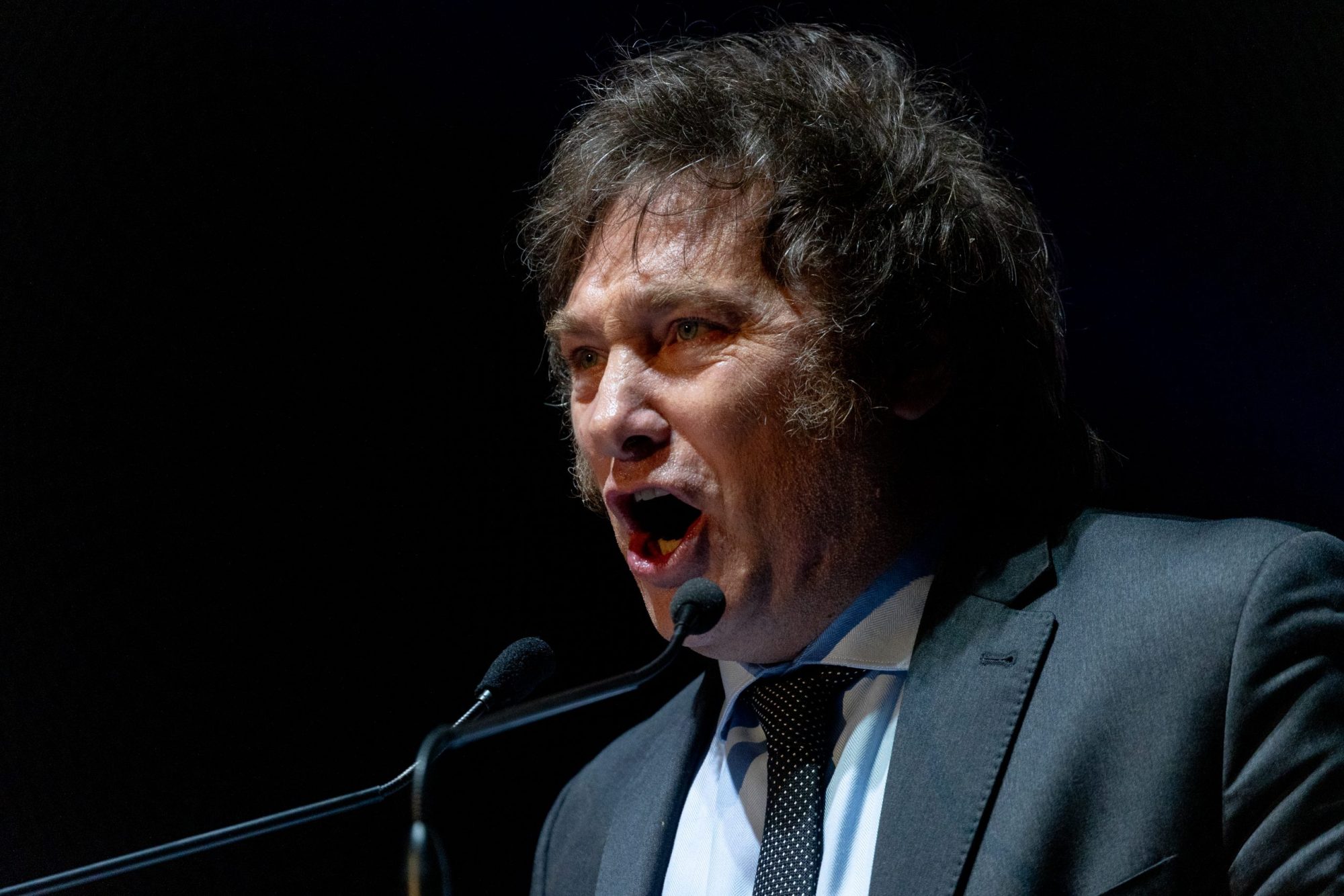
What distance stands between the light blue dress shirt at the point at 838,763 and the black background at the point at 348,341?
0.73 m

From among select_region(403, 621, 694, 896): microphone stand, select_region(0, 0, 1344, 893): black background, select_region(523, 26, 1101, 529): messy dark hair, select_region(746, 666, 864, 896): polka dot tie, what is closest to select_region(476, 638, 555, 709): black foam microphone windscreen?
select_region(403, 621, 694, 896): microphone stand

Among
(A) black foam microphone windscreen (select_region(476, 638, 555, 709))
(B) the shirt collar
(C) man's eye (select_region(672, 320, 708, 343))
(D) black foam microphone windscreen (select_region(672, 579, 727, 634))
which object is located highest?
(C) man's eye (select_region(672, 320, 708, 343))

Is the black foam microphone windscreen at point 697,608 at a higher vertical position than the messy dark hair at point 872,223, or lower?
lower

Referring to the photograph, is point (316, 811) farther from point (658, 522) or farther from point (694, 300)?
point (694, 300)

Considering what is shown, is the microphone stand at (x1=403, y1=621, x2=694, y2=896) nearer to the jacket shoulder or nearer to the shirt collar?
the shirt collar

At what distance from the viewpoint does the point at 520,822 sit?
2.70m

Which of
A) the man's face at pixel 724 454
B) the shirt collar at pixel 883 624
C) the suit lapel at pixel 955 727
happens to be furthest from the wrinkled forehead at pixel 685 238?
the suit lapel at pixel 955 727

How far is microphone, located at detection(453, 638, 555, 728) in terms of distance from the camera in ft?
4.62

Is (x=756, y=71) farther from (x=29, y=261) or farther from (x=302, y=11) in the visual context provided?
(x=29, y=261)

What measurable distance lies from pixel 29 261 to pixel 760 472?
1517 mm

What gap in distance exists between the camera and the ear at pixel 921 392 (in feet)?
6.71

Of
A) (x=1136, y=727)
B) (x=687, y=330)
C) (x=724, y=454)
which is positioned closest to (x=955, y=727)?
(x=1136, y=727)

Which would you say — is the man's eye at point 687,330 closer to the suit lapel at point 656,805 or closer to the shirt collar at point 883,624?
the shirt collar at point 883,624

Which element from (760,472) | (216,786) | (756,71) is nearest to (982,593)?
(760,472)
